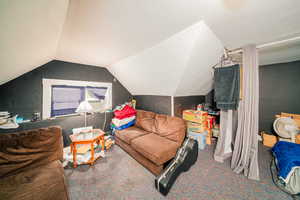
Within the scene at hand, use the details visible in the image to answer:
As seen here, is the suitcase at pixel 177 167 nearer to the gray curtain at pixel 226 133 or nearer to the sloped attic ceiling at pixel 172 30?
the gray curtain at pixel 226 133

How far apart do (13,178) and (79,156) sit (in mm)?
957

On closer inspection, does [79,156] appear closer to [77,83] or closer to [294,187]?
[77,83]

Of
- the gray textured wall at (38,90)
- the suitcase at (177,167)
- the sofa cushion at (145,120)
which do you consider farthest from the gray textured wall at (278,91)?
the gray textured wall at (38,90)

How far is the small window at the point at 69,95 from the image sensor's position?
227 cm

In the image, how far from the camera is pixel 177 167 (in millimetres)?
1523

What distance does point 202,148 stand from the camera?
2484 mm

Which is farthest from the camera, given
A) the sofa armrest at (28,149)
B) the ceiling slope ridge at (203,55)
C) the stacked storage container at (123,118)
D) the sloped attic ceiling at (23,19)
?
the stacked storage container at (123,118)

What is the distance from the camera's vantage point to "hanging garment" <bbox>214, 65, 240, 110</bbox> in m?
1.88

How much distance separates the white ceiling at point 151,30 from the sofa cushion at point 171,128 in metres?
0.84

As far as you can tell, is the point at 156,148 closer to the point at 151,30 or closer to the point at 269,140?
the point at 151,30

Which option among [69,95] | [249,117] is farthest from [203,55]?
[69,95]

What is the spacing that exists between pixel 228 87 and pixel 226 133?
1.01 metres

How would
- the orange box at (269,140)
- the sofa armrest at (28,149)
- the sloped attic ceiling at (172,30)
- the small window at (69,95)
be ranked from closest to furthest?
the sloped attic ceiling at (172,30), the sofa armrest at (28,149), the small window at (69,95), the orange box at (269,140)

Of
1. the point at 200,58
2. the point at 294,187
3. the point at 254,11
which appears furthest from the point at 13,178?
the point at 294,187
